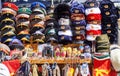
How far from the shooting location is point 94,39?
5.26 meters

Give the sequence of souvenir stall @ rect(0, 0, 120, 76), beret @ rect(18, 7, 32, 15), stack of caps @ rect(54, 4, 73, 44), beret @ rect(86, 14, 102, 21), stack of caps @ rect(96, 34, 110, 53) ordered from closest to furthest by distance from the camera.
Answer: souvenir stall @ rect(0, 0, 120, 76), stack of caps @ rect(96, 34, 110, 53), stack of caps @ rect(54, 4, 73, 44), beret @ rect(86, 14, 102, 21), beret @ rect(18, 7, 32, 15)

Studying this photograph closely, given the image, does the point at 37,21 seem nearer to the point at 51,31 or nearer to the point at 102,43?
the point at 51,31

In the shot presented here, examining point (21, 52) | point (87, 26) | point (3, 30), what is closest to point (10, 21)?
point (3, 30)

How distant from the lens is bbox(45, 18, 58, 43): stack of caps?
525 centimetres

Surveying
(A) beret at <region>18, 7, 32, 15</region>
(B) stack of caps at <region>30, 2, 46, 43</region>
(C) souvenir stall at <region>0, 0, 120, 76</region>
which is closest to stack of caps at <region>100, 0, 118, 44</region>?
(C) souvenir stall at <region>0, 0, 120, 76</region>

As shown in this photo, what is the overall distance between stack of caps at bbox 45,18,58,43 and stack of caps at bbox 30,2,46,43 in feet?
0.17

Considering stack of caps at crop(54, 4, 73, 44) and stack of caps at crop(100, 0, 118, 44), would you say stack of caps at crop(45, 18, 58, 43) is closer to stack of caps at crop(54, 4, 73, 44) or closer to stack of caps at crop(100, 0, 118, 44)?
stack of caps at crop(54, 4, 73, 44)

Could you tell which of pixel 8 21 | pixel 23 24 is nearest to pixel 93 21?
pixel 23 24

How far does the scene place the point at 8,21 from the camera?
5.34 metres

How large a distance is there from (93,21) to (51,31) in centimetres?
56

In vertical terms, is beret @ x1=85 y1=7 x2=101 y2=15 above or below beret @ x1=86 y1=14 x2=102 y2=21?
above

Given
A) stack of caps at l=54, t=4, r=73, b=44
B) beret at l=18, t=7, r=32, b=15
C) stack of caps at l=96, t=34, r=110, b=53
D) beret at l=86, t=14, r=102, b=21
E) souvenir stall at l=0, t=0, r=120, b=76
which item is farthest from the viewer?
beret at l=18, t=7, r=32, b=15

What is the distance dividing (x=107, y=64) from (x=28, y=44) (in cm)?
112

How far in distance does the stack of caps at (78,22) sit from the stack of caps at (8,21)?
2.54 feet
